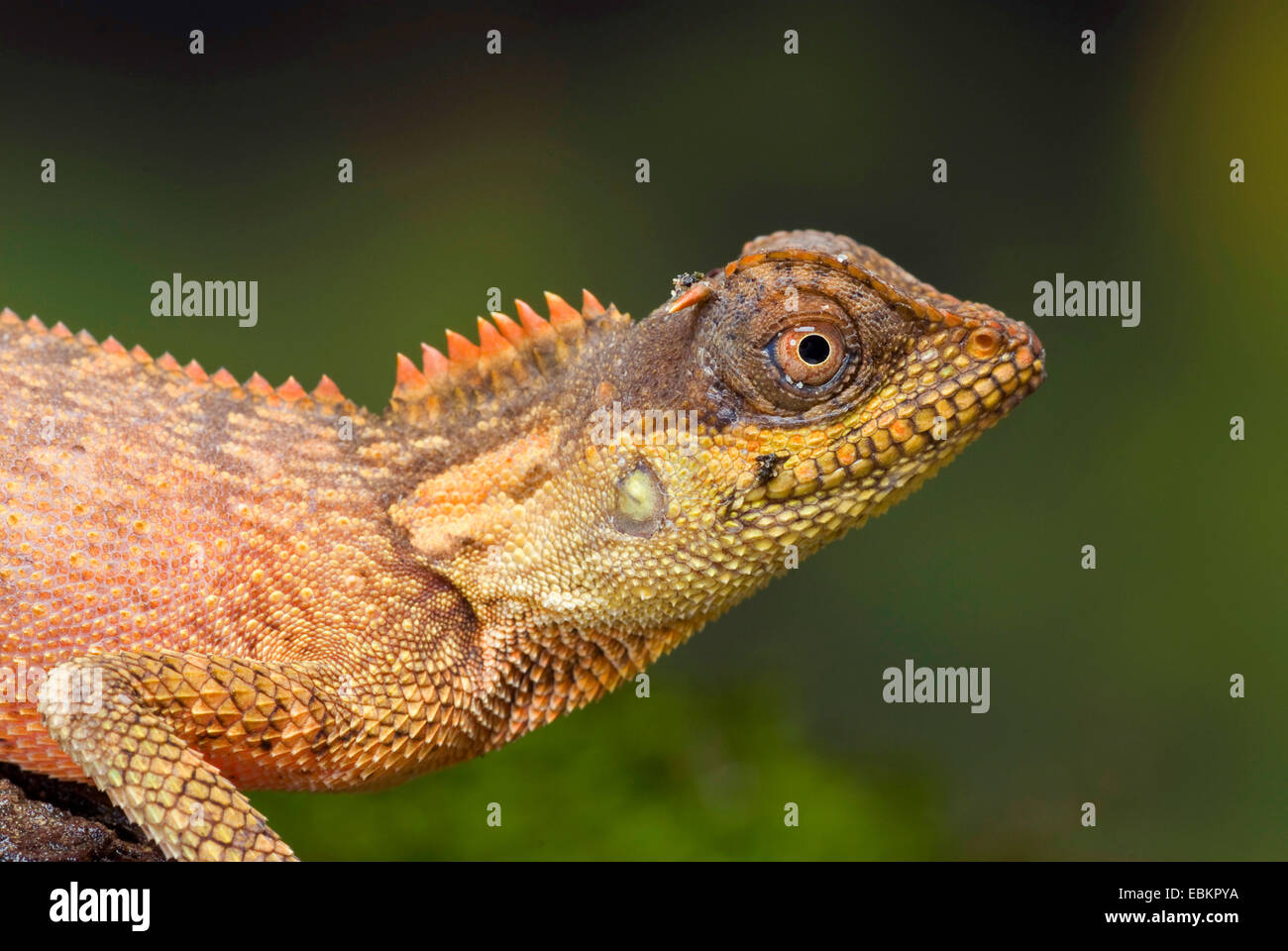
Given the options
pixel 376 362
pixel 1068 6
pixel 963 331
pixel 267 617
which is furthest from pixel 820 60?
pixel 267 617

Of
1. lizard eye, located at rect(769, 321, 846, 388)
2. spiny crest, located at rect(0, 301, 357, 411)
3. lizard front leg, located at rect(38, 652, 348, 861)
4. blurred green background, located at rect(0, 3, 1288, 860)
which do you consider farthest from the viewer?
blurred green background, located at rect(0, 3, 1288, 860)

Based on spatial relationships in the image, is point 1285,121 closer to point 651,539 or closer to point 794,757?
point 794,757

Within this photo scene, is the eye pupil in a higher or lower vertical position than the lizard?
higher

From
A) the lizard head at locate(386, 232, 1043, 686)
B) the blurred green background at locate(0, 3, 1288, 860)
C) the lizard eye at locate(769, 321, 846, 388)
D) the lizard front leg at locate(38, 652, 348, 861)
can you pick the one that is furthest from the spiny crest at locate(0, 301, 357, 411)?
the blurred green background at locate(0, 3, 1288, 860)

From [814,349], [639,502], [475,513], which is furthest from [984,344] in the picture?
[475,513]

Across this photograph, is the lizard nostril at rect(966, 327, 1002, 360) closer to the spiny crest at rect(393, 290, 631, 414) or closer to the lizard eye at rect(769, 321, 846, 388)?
the lizard eye at rect(769, 321, 846, 388)

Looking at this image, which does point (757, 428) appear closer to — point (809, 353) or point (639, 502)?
point (809, 353)

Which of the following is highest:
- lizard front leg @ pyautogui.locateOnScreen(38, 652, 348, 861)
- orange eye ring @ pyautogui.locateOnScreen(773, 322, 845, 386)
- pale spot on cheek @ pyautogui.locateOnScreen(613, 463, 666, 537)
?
orange eye ring @ pyautogui.locateOnScreen(773, 322, 845, 386)

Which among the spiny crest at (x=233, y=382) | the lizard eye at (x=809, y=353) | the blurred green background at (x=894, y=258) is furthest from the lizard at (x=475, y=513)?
the blurred green background at (x=894, y=258)
